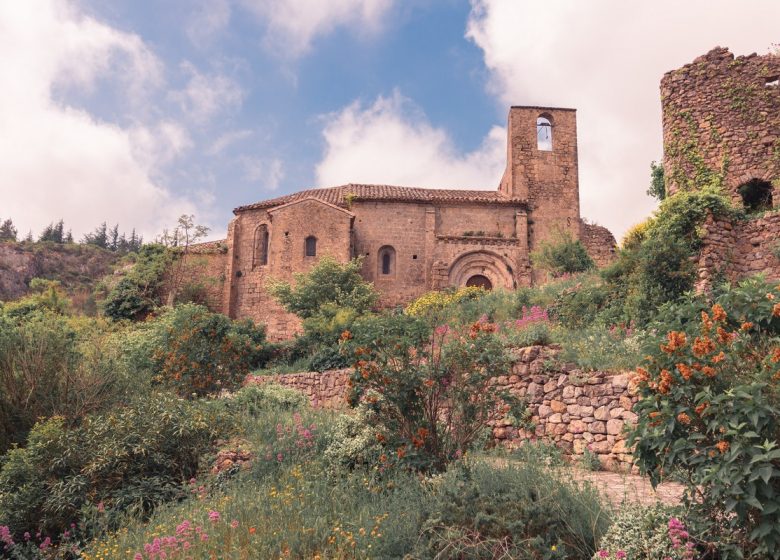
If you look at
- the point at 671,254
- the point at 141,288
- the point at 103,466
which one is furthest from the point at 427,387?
the point at 141,288

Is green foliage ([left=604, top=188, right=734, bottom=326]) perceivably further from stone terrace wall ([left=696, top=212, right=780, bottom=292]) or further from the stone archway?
the stone archway

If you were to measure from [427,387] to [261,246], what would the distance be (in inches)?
967

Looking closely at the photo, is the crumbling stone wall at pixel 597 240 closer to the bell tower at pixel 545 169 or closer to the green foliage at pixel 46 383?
the bell tower at pixel 545 169

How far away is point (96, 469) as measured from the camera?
7.61 m

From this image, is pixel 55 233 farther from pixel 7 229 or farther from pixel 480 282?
pixel 480 282

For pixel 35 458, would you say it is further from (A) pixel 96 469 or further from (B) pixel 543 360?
(B) pixel 543 360

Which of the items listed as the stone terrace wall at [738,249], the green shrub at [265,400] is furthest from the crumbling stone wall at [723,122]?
the green shrub at [265,400]

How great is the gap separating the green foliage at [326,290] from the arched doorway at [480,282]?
5595 millimetres

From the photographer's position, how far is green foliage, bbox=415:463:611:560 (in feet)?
15.1

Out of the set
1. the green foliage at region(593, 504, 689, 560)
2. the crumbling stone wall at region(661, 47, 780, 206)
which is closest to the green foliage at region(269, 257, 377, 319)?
the crumbling stone wall at region(661, 47, 780, 206)

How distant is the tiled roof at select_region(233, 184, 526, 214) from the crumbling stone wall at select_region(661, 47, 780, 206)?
522 inches

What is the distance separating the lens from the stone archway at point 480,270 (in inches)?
1131

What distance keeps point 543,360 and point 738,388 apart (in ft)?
20.4

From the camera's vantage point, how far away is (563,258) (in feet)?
81.4
